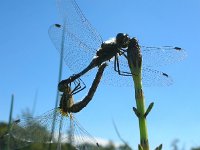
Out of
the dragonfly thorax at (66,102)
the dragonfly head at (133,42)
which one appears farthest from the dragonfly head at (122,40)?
the dragonfly thorax at (66,102)

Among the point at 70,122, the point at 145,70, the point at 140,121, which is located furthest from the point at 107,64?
the point at 140,121

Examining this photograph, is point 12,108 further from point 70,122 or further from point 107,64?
point 107,64

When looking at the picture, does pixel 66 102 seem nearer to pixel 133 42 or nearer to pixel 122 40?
pixel 122 40

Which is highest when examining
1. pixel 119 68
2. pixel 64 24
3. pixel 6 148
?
pixel 64 24

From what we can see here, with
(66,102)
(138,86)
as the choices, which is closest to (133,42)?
(138,86)

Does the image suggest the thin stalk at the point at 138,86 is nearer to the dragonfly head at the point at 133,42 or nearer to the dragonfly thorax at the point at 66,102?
the dragonfly head at the point at 133,42

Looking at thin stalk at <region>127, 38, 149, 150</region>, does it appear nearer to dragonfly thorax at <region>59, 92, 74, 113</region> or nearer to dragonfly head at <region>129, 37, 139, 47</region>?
dragonfly head at <region>129, 37, 139, 47</region>

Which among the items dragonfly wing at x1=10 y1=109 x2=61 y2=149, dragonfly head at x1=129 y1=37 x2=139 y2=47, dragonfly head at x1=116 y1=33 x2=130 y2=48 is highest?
dragonfly head at x1=116 y1=33 x2=130 y2=48

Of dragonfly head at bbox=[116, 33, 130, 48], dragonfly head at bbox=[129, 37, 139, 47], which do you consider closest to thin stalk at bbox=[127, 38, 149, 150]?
dragonfly head at bbox=[129, 37, 139, 47]
